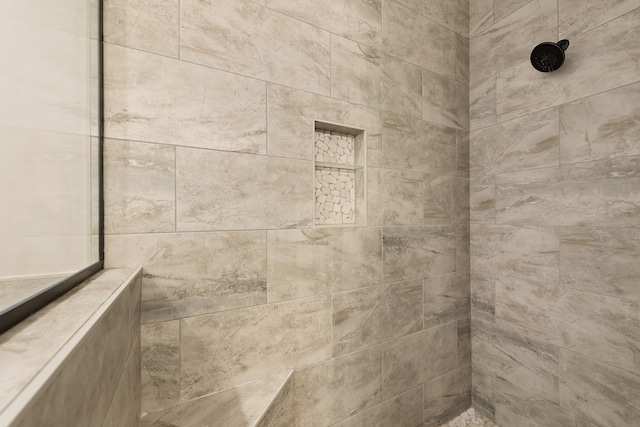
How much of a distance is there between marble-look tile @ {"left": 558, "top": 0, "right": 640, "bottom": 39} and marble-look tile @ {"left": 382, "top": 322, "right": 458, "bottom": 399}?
171 centimetres

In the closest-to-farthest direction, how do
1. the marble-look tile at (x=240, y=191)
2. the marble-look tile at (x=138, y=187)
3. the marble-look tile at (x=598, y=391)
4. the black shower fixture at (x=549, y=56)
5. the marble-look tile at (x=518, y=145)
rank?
the marble-look tile at (x=138, y=187) → the marble-look tile at (x=240, y=191) → the marble-look tile at (x=598, y=391) → the black shower fixture at (x=549, y=56) → the marble-look tile at (x=518, y=145)

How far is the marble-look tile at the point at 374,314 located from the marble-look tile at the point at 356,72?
1.00 meters

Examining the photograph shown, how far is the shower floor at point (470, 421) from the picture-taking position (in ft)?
5.54

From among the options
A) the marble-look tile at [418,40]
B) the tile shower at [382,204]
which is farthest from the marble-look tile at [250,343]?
the marble-look tile at [418,40]

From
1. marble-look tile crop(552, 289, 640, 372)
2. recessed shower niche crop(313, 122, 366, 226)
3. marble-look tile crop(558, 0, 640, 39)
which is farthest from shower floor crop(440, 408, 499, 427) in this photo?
marble-look tile crop(558, 0, 640, 39)

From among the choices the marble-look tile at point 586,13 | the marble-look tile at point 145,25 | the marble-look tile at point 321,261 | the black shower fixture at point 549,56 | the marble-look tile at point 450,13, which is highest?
the marble-look tile at point 450,13

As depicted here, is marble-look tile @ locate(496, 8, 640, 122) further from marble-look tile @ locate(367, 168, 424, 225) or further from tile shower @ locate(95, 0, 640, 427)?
marble-look tile @ locate(367, 168, 424, 225)

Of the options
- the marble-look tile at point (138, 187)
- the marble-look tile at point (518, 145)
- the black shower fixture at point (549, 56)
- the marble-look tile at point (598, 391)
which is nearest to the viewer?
the marble-look tile at point (138, 187)

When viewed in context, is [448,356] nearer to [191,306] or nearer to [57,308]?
[191,306]

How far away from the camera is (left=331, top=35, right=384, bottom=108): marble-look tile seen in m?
1.34

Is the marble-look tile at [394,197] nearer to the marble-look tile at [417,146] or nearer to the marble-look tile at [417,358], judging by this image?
the marble-look tile at [417,146]

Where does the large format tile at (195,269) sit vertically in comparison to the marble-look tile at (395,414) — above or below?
above

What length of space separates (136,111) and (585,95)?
6.46 ft

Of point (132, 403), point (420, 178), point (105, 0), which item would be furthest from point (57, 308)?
point (420, 178)
